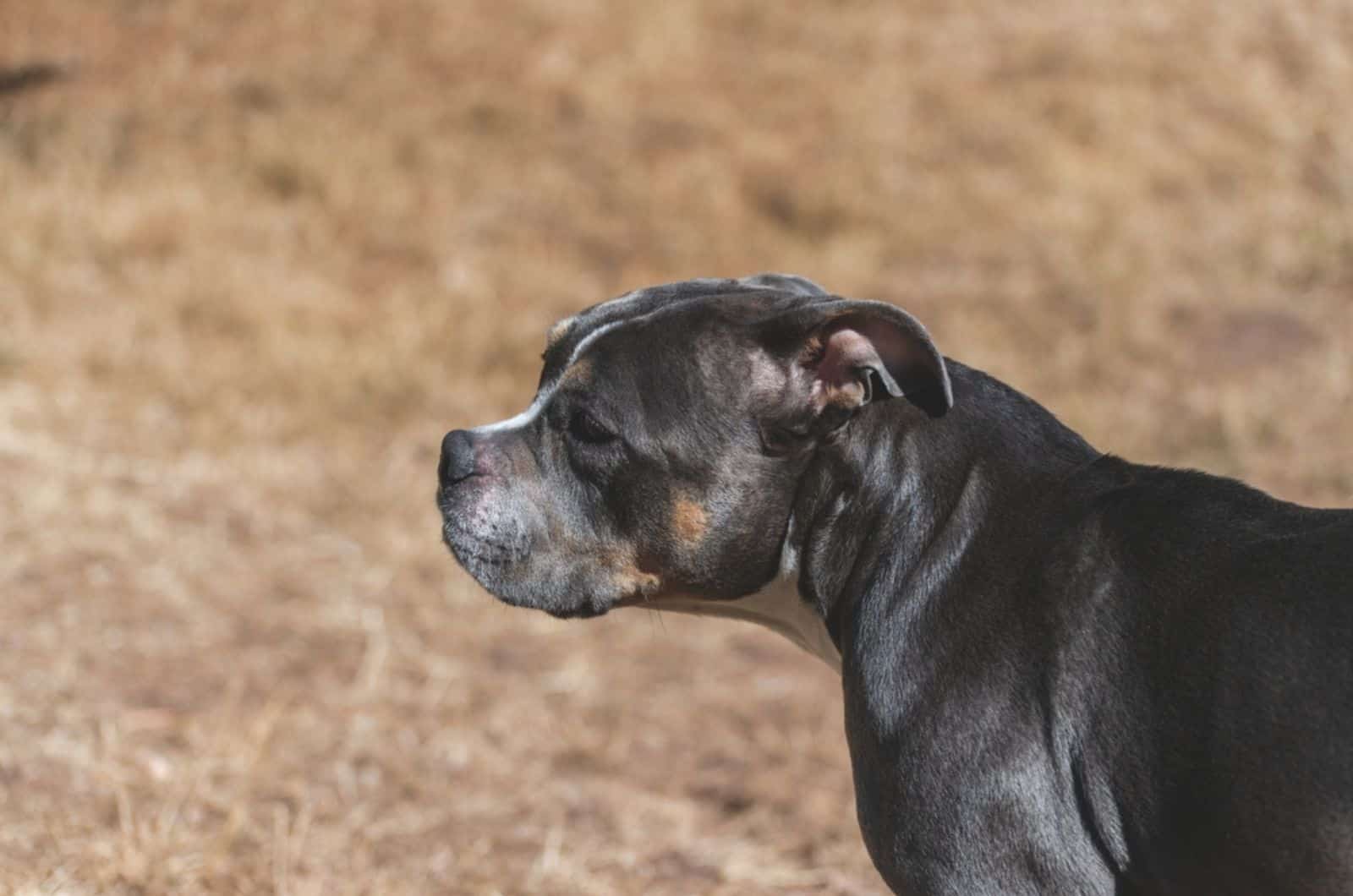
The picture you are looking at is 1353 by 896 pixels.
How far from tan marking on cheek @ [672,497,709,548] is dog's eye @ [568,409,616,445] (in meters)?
0.22

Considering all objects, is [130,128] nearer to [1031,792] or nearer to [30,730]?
[30,730]

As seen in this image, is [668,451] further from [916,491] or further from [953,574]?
[953,574]

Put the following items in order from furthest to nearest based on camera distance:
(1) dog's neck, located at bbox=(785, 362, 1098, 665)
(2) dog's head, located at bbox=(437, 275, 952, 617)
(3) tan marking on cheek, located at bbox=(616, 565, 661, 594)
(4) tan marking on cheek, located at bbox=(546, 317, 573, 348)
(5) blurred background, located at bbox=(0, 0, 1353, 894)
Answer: (5) blurred background, located at bbox=(0, 0, 1353, 894) → (4) tan marking on cheek, located at bbox=(546, 317, 573, 348) → (3) tan marking on cheek, located at bbox=(616, 565, 661, 594) → (2) dog's head, located at bbox=(437, 275, 952, 617) → (1) dog's neck, located at bbox=(785, 362, 1098, 665)

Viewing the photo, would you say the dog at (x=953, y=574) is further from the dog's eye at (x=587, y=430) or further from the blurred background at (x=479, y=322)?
the blurred background at (x=479, y=322)

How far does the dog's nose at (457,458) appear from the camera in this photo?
3.83 m

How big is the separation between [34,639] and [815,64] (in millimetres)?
7272

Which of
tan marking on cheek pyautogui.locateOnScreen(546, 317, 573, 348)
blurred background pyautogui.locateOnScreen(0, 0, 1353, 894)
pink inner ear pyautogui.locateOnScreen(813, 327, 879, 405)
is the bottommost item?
blurred background pyautogui.locateOnScreen(0, 0, 1353, 894)

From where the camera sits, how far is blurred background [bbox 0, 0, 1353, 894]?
19.4 feet

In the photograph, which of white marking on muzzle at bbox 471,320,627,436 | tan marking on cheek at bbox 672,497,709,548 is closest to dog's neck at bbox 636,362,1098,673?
tan marking on cheek at bbox 672,497,709,548

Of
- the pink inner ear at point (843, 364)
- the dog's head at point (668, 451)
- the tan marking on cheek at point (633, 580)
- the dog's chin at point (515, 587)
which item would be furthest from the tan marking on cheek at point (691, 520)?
the pink inner ear at point (843, 364)

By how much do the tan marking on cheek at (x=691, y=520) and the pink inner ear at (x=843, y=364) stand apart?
37 cm

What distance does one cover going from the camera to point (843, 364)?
364cm

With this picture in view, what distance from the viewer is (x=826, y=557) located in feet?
12.1

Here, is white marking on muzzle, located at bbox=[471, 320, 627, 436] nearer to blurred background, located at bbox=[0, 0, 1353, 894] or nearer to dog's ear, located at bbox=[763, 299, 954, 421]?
dog's ear, located at bbox=[763, 299, 954, 421]
